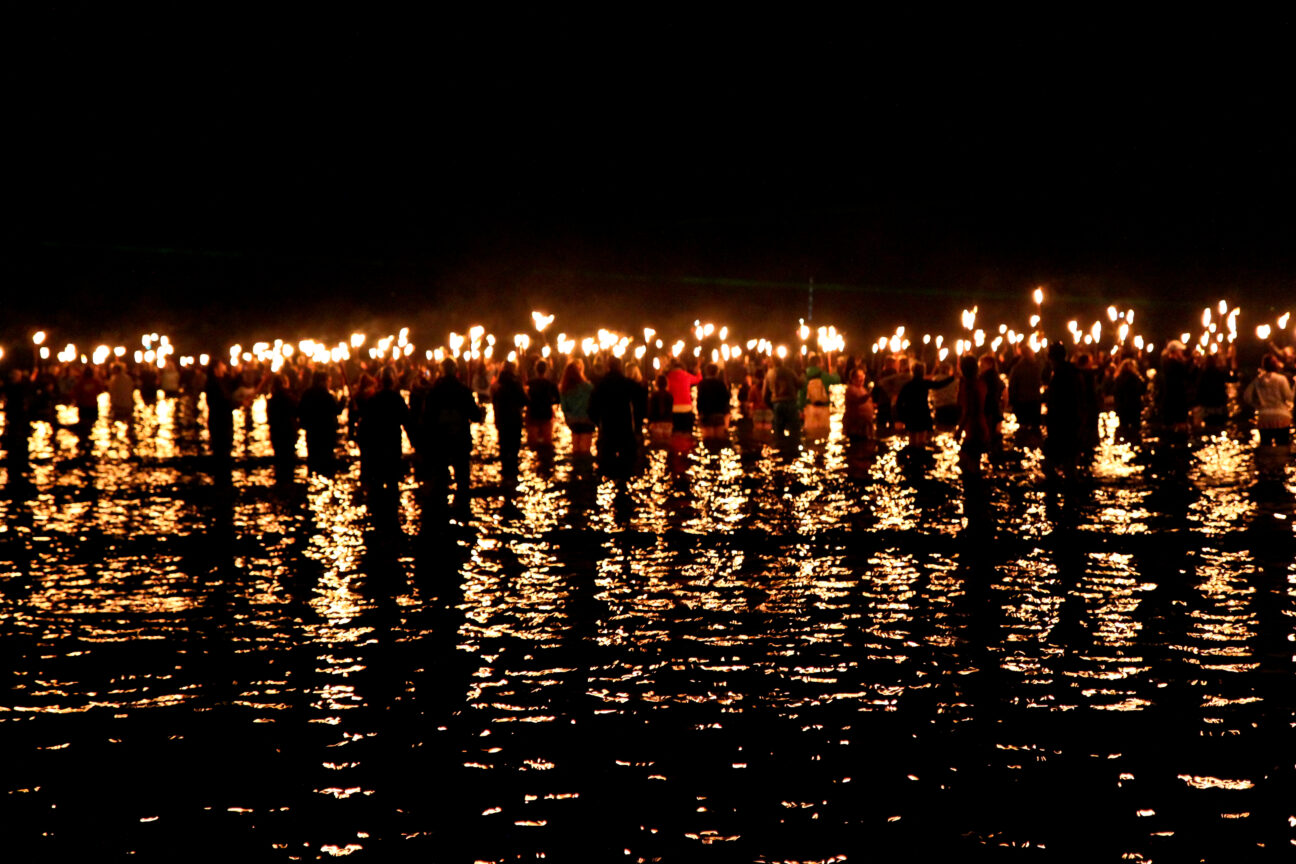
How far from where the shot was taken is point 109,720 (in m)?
6.31

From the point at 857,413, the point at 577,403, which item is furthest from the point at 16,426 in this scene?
the point at 857,413

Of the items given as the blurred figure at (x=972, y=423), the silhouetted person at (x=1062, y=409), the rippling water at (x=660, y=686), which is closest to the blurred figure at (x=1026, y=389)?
the blurred figure at (x=972, y=423)

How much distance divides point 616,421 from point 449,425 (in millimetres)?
2991

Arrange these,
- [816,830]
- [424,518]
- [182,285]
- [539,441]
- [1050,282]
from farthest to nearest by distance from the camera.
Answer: [182,285] < [1050,282] < [539,441] < [424,518] < [816,830]

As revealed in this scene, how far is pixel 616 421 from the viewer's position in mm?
17531

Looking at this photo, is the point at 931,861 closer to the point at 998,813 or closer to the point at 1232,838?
the point at 998,813

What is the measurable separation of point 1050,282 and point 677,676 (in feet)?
243

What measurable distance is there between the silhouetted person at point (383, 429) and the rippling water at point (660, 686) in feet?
6.65

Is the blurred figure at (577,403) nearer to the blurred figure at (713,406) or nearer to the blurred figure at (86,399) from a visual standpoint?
the blurred figure at (713,406)

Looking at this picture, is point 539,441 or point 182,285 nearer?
point 539,441

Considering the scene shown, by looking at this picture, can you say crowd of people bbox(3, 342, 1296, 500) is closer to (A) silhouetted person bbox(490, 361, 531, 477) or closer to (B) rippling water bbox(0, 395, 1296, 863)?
(A) silhouetted person bbox(490, 361, 531, 477)

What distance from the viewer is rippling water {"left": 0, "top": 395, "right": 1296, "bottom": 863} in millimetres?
4828

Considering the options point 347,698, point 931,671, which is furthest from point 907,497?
point 347,698

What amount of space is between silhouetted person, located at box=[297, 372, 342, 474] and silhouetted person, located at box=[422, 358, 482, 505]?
3.15m
